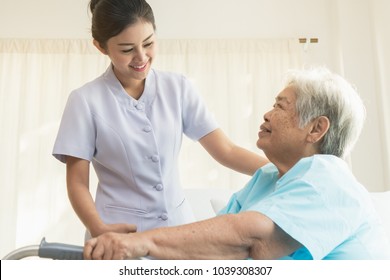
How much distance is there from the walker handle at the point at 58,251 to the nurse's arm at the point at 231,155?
0.87 meters

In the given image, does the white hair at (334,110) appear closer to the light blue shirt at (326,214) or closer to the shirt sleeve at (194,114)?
the light blue shirt at (326,214)

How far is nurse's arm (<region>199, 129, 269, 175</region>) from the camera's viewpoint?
1.65 meters

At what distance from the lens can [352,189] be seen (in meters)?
1.07

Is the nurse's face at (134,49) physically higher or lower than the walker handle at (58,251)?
higher

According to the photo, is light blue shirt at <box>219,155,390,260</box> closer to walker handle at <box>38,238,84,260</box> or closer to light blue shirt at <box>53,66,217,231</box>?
walker handle at <box>38,238,84,260</box>

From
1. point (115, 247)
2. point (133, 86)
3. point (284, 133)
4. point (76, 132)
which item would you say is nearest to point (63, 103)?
point (133, 86)

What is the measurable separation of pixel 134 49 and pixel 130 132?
11.1 inches

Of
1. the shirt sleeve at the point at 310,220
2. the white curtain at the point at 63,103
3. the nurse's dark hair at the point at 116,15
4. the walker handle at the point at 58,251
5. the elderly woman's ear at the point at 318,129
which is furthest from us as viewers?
the white curtain at the point at 63,103

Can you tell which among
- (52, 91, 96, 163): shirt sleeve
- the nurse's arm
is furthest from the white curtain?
(52, 91, 96, 163): shirt sleeve

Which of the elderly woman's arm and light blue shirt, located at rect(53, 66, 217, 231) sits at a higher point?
light blue shirt, located at rect(53, 66, 217, 231)

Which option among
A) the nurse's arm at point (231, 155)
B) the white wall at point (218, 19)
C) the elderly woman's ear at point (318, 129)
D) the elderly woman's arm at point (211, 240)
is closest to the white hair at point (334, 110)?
the elderly woman's ear at point (318, 129)

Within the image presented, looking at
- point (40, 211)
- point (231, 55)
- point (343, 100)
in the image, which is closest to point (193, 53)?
point (231, 55)

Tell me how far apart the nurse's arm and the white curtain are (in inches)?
97.6

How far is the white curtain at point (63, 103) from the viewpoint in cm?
418
